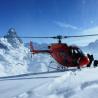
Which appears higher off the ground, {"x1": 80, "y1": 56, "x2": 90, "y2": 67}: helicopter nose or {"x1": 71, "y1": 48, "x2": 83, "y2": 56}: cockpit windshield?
{"x1": 71, "y1": 48, "x2": 83, "y2": 56}: cockpit windshield

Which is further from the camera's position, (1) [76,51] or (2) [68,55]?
(2) [68,55]

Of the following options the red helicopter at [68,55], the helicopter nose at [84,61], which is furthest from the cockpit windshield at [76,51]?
the helicopter nose at [84,61]

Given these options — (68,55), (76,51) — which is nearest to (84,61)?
(76,51)

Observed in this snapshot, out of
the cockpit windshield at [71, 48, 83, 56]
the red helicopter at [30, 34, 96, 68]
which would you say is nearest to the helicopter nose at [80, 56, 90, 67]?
the red helicopter at [30, 34, 96, 68]

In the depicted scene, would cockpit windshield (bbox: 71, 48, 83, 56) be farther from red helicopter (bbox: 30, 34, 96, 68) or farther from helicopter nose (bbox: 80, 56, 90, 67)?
helicopter nose (bbox: 80, 56, 90, 67)

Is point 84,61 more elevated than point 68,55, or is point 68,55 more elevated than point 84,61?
point 68,55

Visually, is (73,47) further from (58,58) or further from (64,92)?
(64,92)

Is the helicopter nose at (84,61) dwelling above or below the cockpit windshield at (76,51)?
below

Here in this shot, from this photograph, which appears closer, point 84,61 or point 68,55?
point 84,61

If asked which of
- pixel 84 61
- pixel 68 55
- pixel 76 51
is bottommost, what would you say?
pixel 84 61

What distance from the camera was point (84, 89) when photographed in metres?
7.11

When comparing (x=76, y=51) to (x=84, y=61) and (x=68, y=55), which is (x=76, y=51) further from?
(x=84, y=61)

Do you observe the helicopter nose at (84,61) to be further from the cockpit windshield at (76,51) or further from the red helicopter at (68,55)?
the cockpit windshield at (76,51)

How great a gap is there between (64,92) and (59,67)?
13.7m
